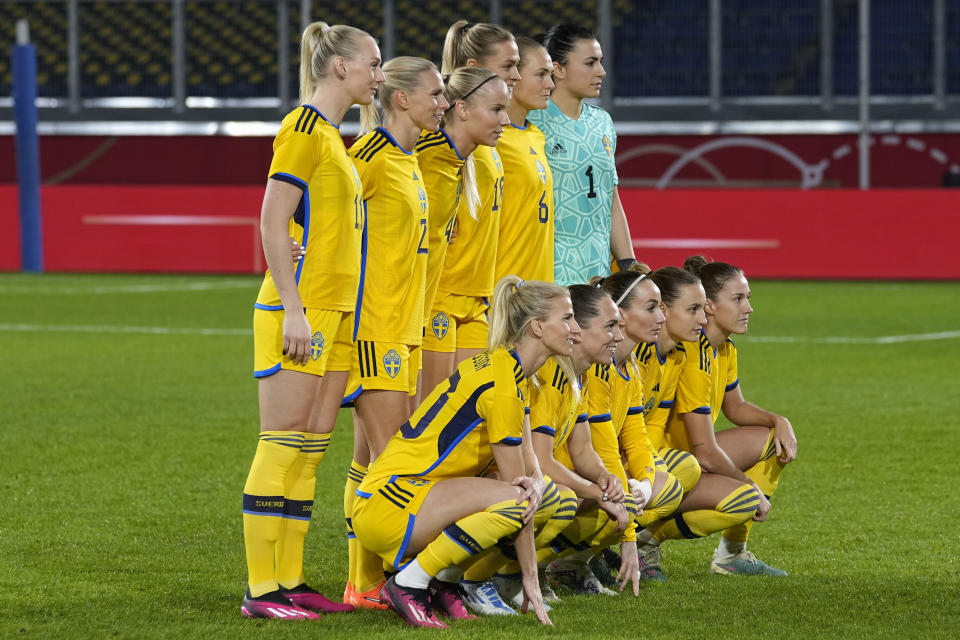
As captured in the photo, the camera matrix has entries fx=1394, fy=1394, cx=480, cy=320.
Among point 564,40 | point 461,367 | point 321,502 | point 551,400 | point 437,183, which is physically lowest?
point 321,502

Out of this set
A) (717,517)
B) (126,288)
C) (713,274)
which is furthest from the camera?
(126,288)

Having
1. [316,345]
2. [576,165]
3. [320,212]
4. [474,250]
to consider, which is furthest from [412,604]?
[576,165]

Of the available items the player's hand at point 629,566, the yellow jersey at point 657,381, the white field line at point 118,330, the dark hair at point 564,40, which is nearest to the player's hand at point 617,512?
the player's hand at point 629,566

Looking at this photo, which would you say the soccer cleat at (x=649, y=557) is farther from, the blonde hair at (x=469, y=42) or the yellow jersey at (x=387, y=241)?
the blonde hair at (x=469, y=42)

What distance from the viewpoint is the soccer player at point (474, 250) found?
4.76 meters

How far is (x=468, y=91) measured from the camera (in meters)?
4.52

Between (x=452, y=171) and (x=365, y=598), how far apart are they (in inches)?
55.3

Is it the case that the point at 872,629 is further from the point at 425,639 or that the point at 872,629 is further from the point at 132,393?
the point at 132,393

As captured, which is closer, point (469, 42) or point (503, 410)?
point (503, 410)

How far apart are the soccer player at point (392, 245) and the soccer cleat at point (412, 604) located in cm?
25

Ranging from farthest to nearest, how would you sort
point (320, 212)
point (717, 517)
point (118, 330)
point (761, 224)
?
1. point (761, 224)
2. point (118, 330)
3. point (717, 517)
4. point (320, 212)

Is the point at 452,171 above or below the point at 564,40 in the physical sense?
below

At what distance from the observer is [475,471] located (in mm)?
4273

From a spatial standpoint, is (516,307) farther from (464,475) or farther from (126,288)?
(126,288)
